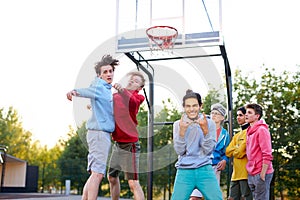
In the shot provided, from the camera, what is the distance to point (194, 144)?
3293 mm

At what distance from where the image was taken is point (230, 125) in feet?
22.2

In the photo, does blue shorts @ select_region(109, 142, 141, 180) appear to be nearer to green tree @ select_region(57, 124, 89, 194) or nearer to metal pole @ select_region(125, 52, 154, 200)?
→ metal pole @ select_region(125, 52, 154, 200)

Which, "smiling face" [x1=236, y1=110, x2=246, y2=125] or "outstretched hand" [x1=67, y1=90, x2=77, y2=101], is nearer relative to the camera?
"outstretched hand" [x1=67, y1=90, x2=77, y2=101]

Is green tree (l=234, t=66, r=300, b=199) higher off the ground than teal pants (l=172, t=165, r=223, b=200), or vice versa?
green tree (l=234, t=66, r=300, b=199)

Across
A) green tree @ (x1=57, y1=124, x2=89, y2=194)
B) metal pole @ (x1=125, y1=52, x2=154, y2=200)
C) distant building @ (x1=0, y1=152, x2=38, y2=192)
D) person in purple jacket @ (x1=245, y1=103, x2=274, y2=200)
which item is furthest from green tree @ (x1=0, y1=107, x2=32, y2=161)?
Result: person in purple jacket @ (x1=245, y1=103, x2=274, y2=200)

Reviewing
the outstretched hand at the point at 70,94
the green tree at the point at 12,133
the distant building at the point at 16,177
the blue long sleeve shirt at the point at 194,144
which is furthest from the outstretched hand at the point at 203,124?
the green tree at the point at 12,133

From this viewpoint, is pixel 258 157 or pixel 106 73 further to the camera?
pixel 258 157

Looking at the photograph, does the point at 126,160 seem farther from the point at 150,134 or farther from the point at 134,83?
the point at 150,134

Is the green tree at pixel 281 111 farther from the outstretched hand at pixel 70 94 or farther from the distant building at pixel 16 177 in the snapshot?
the outstretched hand at pixel 70 94

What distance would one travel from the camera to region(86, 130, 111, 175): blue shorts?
145 inches

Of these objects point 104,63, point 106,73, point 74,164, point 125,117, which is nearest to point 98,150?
point 125,117

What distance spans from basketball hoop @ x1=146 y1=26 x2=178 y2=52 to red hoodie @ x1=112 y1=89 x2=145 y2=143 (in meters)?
2.00

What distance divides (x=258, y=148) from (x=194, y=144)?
1349 millimetres

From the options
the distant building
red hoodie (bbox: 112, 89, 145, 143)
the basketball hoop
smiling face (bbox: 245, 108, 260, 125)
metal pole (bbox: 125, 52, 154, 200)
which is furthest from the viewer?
the distant building
